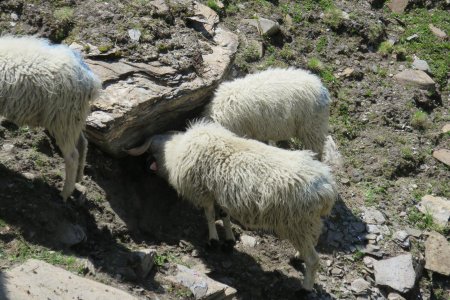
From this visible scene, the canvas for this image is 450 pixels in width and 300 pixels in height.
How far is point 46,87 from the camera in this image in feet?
23.3

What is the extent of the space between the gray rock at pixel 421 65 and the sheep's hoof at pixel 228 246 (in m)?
5.93

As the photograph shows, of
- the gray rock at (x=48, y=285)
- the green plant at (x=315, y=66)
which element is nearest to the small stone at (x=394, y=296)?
the gray rock at (x=48, y=285)

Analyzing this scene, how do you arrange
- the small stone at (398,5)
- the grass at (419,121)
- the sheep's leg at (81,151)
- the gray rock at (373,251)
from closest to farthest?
the sheep's leg at (81,151) → the gray rock at (373,251) → the grass at (419,121) → the small stone at (398,5)

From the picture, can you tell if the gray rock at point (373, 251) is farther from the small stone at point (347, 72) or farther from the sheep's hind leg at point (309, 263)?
the small stone at point (347, 72)

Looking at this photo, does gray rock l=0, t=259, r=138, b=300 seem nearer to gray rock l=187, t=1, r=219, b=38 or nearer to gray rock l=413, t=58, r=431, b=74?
gray rock l=187, t=1, r=219, b=38

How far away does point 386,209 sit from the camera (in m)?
9.77

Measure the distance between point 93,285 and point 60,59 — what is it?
2.57m

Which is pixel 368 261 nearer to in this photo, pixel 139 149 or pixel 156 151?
pixel 156 151

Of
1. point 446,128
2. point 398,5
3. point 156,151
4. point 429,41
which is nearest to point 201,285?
point 156,151

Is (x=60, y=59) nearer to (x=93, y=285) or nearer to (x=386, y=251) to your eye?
(x=93, y=285)

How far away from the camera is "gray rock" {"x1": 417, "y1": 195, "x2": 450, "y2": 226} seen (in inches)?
383

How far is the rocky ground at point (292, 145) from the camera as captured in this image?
7336 millimetres

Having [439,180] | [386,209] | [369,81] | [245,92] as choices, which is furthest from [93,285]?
[369,81]

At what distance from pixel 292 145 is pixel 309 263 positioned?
2.97 m
